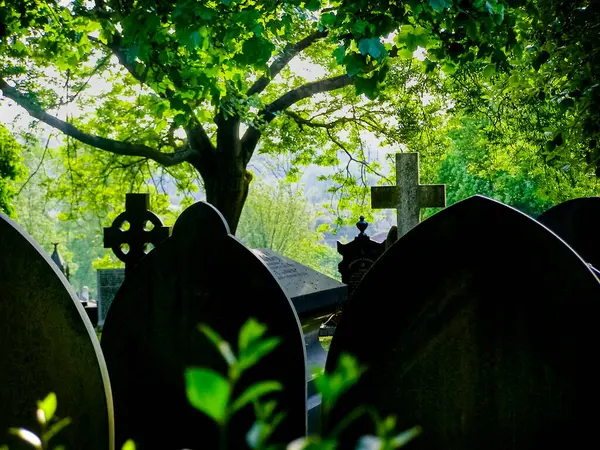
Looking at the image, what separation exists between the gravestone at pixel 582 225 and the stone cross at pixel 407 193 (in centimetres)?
373

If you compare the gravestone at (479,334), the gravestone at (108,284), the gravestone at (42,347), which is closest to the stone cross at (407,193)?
the gravestone at (479,334)

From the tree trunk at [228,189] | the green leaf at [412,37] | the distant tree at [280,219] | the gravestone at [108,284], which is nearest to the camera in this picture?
the green leaf at [412,37]

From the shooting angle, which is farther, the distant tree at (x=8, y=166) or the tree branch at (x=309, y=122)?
the tree branch at (x=309, y=122)

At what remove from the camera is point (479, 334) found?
6.95 ft

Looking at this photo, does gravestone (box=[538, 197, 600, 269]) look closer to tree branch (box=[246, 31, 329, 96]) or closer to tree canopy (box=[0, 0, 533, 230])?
tree canopy (box=[0, 0, 533, 230])

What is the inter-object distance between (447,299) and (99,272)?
541 inches

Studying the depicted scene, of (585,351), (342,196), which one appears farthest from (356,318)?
(342,196)

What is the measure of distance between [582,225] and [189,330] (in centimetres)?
332

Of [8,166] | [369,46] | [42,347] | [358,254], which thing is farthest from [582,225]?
[8,166]

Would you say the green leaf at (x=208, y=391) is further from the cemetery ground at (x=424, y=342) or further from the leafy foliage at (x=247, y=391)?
the cemetery ground at (x=424, y=342)

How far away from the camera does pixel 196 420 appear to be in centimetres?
270

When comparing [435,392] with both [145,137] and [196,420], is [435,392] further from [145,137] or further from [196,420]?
[145,137]

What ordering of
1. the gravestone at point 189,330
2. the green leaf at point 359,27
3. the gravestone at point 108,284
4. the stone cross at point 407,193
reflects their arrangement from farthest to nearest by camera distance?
the gravestone at point 108,284, the stone cross at point 407,193, the green leaf at point 359,27, the gravestone at point 189,330

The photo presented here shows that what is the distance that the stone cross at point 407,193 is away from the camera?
891 cm
